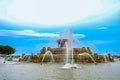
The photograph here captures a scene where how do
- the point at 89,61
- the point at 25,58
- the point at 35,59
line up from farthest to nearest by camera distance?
the point at 25,58, the point at 35,59, the point at 89,61

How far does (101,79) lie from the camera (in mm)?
13039

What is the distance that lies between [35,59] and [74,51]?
19.5 ft

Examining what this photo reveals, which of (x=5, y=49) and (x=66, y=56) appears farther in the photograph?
(x=5, y=49)

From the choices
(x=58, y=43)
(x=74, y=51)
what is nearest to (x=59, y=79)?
(x=74, y=51)

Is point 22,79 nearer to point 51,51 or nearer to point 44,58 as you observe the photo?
point 44,58

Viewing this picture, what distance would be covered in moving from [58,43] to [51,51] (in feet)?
16.1

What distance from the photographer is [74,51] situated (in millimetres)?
35250

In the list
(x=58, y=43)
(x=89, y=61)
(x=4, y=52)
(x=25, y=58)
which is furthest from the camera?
(x=4, y=52)

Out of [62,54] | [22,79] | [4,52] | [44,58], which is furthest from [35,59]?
[4,52]

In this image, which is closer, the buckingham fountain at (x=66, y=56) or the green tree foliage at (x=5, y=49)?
the buckingham fountain at (x=66, y=56)

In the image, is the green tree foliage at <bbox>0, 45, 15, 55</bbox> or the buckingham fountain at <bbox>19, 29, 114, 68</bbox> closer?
the buckingham fountain at <bbox>19, 29, 114, 68</bbox>

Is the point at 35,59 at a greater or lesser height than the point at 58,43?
lesser

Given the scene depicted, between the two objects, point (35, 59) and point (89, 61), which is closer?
point (89, 61)

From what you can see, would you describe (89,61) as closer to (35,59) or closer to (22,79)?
(35,59)
